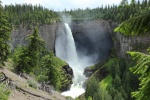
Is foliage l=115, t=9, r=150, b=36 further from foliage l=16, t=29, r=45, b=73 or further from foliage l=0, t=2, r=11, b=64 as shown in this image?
foliage l=16, t=29, r=45, b=73

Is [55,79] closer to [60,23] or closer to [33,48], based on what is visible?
[33,48]

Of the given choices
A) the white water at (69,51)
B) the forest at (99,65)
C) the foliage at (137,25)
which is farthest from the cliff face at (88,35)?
the foliage at (137,25)

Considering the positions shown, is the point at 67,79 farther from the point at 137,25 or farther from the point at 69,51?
the point at 137,25

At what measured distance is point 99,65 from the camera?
116812 mm

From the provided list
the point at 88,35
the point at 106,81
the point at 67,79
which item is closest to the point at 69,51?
the point at 88,35

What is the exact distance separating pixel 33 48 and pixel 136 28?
4178 cm

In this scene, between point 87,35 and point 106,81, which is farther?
point 87,35

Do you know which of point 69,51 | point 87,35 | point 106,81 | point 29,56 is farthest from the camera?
point 87,35

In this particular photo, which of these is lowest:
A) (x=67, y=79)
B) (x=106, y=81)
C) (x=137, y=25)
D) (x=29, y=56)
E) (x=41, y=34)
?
(x=106, y=81)

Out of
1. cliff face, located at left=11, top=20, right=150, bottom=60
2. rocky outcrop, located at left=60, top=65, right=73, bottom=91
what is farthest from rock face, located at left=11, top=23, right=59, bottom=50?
rocky outcrop, located at left=60, top=65, right=73, bottom=91

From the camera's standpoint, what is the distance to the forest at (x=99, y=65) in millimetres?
6852

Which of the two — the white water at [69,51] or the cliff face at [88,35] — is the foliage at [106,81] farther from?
the cliff face at [88,35]

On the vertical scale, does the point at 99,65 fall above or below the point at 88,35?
below

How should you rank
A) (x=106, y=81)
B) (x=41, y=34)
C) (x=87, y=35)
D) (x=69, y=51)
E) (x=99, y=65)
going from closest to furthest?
(x=106, y=81) < (x=99, y=65) < (x=41, y=34) < (x=69, y=51) < (x=87, y=35)
